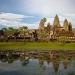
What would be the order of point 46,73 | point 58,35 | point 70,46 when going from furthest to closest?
point 58,35
point 70,46
point 46,73

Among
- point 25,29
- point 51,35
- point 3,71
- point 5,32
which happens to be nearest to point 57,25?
point 51,35

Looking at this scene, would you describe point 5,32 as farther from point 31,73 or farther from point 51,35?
point 31,73

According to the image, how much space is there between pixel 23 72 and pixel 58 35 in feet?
80.2

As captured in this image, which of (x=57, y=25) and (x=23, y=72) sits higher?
(x=57, y=25)

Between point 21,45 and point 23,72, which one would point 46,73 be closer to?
point 23,72

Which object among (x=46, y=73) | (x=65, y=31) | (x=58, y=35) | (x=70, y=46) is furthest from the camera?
(x=65, y=31)

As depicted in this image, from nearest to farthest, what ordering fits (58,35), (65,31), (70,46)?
(70,46), (58,35), (65,31)

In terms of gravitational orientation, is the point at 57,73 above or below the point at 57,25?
below

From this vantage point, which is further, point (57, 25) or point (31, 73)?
point (57, 25)

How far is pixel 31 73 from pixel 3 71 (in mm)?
1547

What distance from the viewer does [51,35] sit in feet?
127

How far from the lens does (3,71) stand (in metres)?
13.8

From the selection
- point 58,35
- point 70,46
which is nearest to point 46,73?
point 70,46

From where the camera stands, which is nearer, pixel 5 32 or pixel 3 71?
pixel 3 71
